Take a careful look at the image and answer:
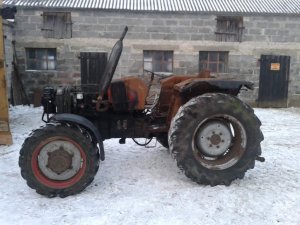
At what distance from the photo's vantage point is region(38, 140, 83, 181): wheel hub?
372 centimetres

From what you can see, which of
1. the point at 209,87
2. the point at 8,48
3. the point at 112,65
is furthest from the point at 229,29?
the point at 112,65

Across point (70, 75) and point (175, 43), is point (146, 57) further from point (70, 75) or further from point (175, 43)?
point (70, 75)

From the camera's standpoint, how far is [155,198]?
3727mm

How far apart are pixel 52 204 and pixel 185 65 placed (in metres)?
8.52

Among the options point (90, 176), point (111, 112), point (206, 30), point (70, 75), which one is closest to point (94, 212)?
point (90, 176)

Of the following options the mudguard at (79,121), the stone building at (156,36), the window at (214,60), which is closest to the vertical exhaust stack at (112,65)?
the mudguard at (79,121)

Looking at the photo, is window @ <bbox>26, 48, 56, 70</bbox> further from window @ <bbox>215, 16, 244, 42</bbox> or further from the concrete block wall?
window @ <bbox>215, 16, 244, 42</bbox>

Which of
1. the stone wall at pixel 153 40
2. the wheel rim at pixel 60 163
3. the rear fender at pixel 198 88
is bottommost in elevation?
the wheel rim at pixel 60 163

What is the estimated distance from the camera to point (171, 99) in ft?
14.8

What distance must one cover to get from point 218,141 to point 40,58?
342 inches

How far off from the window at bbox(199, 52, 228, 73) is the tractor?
7.20 m

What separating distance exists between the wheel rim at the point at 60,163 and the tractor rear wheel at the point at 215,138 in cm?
111

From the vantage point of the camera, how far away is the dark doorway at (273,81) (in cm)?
1153

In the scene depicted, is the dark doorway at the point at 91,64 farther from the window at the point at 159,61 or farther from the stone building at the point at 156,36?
the window at the point at 159,61
